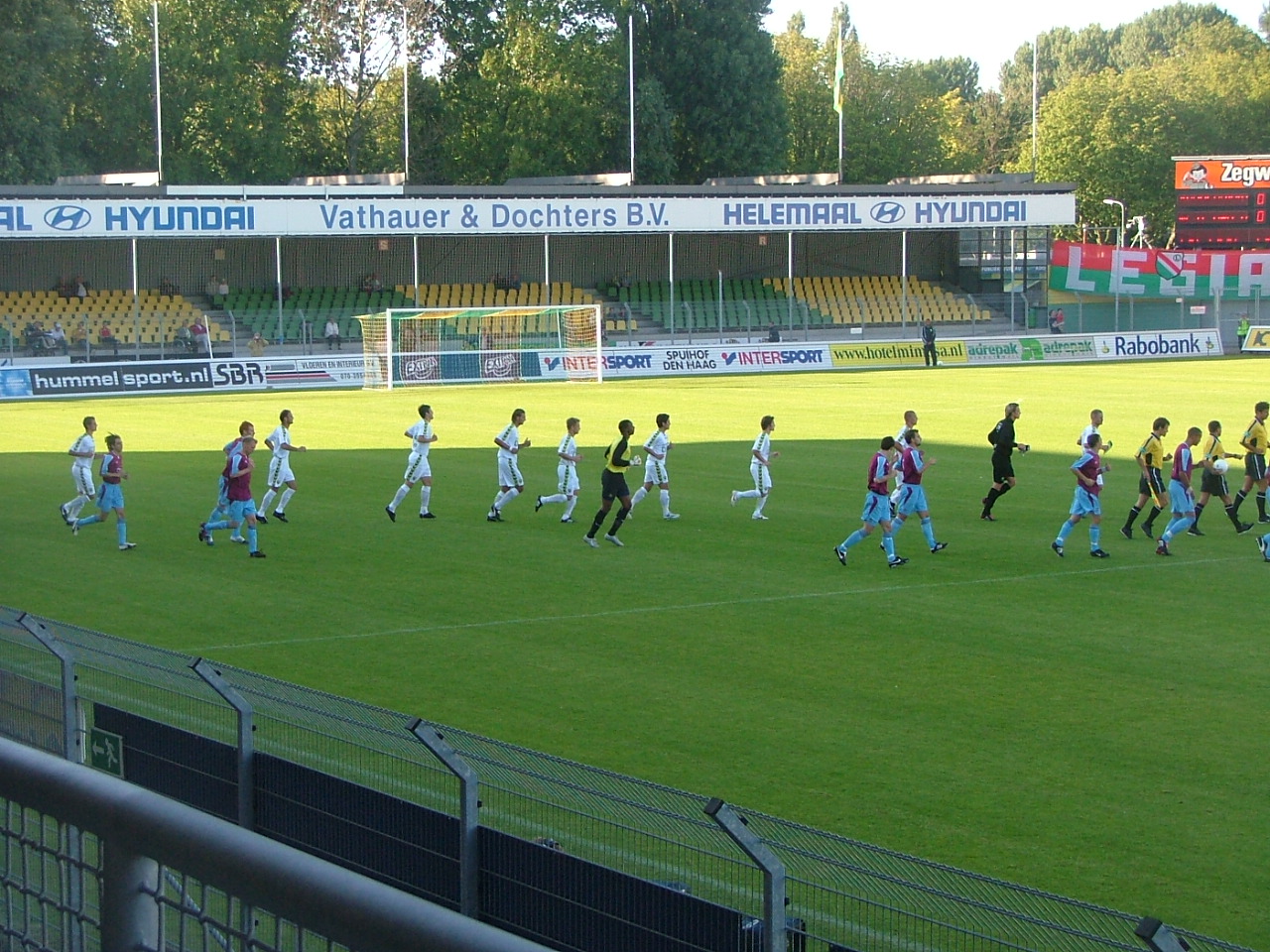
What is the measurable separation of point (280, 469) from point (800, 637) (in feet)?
35.4

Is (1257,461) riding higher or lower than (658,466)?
higher

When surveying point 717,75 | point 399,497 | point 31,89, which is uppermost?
point 717,75

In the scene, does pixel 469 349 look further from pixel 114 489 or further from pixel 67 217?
pixel 114 489

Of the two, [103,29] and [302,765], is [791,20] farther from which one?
[302,765]

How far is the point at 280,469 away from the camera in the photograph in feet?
80.4

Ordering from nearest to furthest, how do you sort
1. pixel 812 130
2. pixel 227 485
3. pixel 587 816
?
pixel 587 816, pixel 227 485, pixel 812 130

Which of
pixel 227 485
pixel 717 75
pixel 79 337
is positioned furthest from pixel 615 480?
pixel 717 75

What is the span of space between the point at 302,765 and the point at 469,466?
23.3 meters

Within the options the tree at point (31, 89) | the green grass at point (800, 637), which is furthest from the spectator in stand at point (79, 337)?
the green grass at point (800, 637)

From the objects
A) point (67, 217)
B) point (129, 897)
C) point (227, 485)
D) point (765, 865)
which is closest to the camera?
point (129, 897)

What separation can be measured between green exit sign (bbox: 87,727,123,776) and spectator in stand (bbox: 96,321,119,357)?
4632 centimetres

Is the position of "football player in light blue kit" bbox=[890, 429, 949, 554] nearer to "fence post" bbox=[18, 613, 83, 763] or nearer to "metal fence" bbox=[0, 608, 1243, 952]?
"metal fence" bbox=[0, 608, 1243, 952]

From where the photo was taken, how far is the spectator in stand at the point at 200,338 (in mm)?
53469

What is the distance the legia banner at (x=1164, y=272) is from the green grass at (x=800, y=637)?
36985mm
